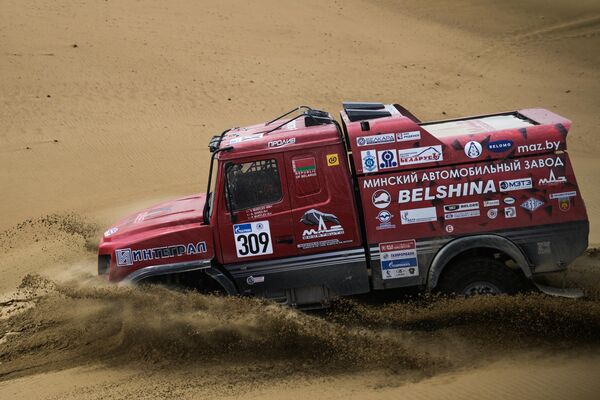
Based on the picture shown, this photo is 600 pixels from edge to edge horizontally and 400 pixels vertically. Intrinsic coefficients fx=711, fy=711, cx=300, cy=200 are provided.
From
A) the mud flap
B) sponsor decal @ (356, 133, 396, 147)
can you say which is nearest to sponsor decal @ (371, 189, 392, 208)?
sponsor decal @ (356, 133, 396, 147)

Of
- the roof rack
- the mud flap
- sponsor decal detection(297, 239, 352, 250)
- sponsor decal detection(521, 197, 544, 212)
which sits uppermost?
the roof rack

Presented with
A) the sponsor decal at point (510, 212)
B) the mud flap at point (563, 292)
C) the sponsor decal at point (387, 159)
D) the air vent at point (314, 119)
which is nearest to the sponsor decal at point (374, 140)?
the sponsor decal at point (387, 159)

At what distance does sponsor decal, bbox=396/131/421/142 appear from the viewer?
747cm

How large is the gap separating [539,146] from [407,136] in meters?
1.36

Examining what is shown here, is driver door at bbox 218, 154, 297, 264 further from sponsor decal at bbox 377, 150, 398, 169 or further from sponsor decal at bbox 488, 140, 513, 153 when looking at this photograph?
sponsor decal at bbox 488, 140, 513, 153

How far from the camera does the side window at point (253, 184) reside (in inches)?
301

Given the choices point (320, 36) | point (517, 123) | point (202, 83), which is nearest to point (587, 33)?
point (320, 36)

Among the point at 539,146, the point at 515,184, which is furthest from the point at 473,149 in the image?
the point at 539,146

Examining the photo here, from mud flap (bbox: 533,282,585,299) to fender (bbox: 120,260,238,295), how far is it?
11.0ft

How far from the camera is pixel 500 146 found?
24.3ft

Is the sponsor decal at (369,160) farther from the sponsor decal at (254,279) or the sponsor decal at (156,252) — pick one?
the sponsor decal at (156,252)

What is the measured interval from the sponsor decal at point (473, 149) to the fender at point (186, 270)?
2903 millimetres

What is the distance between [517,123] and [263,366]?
390cm

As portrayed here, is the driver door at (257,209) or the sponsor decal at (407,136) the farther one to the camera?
the driver door at (257,209)
